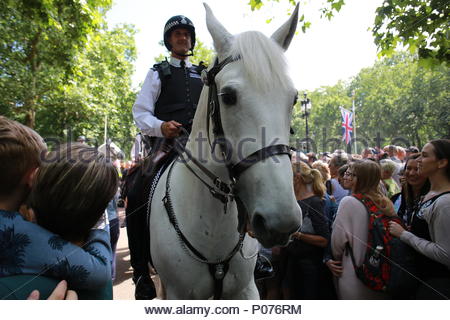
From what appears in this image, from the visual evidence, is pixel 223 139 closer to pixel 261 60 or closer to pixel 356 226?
pixel 261 60

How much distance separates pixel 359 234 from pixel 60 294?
8.45ft

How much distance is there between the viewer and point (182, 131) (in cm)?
310

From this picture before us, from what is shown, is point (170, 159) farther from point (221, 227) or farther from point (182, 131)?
point (221, 227)

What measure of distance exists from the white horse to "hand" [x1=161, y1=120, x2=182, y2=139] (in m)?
0.35

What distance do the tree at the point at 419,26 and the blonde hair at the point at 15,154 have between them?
5.18 meters

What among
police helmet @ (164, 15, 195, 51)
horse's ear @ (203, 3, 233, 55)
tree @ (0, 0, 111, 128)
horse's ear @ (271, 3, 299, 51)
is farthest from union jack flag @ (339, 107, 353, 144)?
horse's ear @ (203, 3, 233, 55)

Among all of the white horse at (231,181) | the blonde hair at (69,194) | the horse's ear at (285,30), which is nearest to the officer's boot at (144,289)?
the white horse at (231,181)

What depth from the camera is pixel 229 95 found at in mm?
1929

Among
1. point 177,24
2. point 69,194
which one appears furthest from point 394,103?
point 69,194

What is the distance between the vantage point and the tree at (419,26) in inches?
174

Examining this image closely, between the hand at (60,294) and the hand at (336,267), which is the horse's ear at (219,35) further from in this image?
the hand at (336,267)

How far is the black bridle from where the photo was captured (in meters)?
1.77
